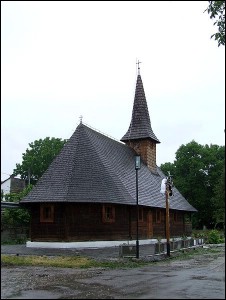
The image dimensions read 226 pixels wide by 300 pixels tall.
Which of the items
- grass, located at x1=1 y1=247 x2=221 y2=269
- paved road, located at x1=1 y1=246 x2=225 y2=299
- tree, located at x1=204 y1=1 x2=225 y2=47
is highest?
tree, located at x1=204 y1=1 x2=225 y2=47

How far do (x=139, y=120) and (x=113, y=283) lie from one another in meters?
27.3

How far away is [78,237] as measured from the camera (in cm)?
2506

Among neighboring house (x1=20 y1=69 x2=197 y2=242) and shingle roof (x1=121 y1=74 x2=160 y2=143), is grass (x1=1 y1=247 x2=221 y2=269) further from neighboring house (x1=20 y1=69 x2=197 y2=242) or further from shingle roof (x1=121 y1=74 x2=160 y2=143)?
shingle roof (x1=121 y1=74 x2=160 y2=143)

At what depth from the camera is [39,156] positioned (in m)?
62.4

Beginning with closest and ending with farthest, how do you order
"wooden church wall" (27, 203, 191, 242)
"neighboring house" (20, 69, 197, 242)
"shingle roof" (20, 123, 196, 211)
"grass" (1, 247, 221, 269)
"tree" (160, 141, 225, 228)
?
1. "grass" (1, 247, 221, 269)
2. "wooden church wall" (27, 203, 191, 242)
3. "neighboring house" (20, 69, 197, 242)
4. "shingle roof" (20, 123, 196, 211)
5. "tree" (160, 141, 225, 228)

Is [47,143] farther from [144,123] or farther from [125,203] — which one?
[125,203]

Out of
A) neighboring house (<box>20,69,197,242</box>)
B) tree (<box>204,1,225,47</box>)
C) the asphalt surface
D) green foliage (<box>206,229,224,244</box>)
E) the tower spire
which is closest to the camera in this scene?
tree (<box>204,1,225,47</box>)

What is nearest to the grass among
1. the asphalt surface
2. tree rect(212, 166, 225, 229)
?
the asphalt surface

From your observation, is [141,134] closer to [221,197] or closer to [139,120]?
[139,120]

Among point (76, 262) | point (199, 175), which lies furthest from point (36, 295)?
point (199, 175)

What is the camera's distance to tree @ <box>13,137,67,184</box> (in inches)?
2411

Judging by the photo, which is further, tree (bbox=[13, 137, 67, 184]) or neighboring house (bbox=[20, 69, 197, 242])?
tree (bbox=[13, 137, 67, 184])

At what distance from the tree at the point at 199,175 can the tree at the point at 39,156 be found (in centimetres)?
1700

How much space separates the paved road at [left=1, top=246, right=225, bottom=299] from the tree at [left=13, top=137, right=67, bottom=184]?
1814 inches
